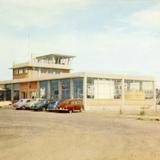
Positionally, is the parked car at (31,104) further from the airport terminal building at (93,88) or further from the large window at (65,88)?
the large window at (65,88)

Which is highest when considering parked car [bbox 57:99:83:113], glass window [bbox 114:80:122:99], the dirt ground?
glass window [bbox 114:80:122:99]

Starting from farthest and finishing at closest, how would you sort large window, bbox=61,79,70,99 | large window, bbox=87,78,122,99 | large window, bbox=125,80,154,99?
1. large window, bbox=125,80,154,99
2. large window, bbox=61,79,70,99
3. large window, bbox=87,78,122,99

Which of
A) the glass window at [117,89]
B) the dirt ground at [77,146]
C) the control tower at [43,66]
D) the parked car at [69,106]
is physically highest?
the control tower at [43,66]

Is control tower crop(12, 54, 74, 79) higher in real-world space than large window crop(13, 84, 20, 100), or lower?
higher

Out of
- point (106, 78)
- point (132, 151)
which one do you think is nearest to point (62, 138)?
point (132, 151)

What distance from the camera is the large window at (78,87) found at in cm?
6062

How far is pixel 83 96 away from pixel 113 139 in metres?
38.8

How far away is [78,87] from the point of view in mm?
61438

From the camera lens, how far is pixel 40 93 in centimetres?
7206

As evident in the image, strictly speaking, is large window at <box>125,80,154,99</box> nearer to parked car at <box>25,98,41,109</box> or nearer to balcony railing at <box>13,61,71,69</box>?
parked car at <box>25,98,41,109</box>

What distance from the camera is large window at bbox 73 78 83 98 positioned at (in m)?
60.6

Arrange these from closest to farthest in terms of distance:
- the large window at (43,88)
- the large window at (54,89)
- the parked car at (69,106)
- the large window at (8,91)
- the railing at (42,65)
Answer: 1. the parked car at (69,106)
2. the large window at (54,89)
3. the large window at (43,88)
4. the large window at (8,91)
5. the railing at (42,65)

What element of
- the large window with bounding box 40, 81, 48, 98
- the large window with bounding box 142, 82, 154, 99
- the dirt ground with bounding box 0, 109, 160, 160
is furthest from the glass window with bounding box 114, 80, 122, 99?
the dirt ground with bounding box 0, 109, 160, 160

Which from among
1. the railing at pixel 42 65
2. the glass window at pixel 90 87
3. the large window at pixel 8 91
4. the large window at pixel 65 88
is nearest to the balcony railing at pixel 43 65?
the railing at pixel 42 65
